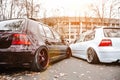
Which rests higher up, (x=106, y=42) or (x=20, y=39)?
(x=20, y=39)

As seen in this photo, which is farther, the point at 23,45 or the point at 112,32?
the point at 112,32

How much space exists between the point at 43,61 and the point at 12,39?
4.32ft

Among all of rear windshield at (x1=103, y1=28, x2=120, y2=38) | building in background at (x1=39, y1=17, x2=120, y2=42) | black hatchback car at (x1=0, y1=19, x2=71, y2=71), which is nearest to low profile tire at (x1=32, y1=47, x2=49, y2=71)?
black hatchback car at (x1=0, y1=19, x2=71, y2=71)

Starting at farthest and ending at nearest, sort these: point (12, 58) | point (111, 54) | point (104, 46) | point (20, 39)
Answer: point (104, 46), point (111, 54), point (20, 39), point (12, 58)

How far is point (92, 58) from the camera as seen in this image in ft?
25.3

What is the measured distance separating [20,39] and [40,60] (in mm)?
993

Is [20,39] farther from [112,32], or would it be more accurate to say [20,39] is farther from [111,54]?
[112,32]

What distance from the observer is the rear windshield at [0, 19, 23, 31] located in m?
5.60

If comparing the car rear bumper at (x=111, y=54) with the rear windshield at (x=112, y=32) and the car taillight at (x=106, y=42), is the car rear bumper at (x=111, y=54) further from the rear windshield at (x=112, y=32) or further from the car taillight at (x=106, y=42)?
the rear windshield at (x=112, y=32)

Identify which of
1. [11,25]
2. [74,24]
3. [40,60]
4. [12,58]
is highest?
[74,24]

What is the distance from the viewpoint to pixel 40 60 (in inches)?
233

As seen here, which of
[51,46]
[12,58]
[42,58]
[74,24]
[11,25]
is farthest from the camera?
[74,24]

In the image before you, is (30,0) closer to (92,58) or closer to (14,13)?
(14,13)

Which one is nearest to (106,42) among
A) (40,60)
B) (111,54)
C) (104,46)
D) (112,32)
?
(104,46)
